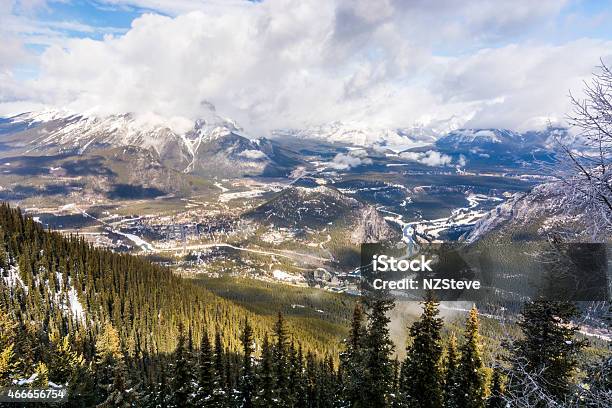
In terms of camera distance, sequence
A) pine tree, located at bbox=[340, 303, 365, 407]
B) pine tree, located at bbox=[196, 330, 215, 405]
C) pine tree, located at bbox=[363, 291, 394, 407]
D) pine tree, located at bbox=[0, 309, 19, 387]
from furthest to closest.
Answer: pine tree, located at bbox=[196, 330, 215, 405] → pine tree, located at bbox=[0, 309, 19, 387] → pine tree, located at bbox=[340, 303, 365, 407] → pine tree, located at bbox=[363, 291, 394, 407]

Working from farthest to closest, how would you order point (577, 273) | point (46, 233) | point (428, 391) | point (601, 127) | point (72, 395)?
point (46, 233) → point (72, 395) → point (428, 391) → point (577, 273) → point (601, 127)

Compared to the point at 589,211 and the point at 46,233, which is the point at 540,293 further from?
the point at 46,233

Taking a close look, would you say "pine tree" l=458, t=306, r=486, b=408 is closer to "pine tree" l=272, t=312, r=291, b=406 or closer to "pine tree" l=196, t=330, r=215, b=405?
"pine tree" l=272, t=312, r=291, b=406

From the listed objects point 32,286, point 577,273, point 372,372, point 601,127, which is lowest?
point 32,286

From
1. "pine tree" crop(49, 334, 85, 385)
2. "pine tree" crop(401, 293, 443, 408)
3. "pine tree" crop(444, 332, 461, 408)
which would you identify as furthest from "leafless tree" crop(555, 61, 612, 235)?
"pine tree" crop(49, 334, 85, 385)

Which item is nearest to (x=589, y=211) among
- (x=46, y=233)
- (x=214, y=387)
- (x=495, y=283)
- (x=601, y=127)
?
(x=601, y=127)

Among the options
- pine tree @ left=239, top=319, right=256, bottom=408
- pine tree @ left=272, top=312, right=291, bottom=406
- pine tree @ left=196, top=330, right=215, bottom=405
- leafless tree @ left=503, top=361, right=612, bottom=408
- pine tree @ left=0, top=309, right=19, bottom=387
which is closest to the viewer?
leafless tree @ left=503, top=361, right=612, bottom=408

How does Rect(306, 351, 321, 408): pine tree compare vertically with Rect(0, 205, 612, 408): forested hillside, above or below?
below
